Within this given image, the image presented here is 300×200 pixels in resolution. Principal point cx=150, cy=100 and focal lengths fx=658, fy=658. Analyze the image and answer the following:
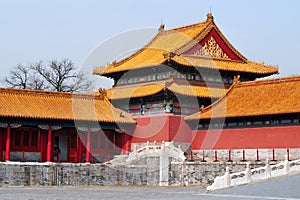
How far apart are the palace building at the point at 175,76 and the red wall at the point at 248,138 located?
1.62m

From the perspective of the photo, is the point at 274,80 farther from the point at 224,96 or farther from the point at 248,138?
the point at 248,138

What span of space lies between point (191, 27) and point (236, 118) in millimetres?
12227

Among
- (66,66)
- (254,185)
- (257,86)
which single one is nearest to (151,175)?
(257,86)

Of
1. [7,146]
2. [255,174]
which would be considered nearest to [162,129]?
[7,146]

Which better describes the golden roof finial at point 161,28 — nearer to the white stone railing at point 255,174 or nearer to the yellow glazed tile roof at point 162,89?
the yellow glazed tile roof at point 162,89

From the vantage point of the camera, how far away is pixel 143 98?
157ft

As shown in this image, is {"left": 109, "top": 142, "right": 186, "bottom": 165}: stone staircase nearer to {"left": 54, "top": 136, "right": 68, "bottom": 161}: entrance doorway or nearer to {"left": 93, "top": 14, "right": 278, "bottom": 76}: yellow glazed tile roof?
{"left": 54, "top": 136, "right": 68, "bottom": 161}: entrance doorway

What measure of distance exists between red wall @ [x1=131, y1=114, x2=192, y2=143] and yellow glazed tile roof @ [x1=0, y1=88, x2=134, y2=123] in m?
1.01

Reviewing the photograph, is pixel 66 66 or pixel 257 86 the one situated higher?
pixel 66 66

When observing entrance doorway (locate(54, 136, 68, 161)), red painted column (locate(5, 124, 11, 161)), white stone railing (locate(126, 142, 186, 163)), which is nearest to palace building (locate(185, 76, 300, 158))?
white stone railing (locate(126, 142, 186, 163))

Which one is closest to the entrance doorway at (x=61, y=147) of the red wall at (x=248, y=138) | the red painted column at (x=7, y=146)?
the red painted column at (x=7, y=146)

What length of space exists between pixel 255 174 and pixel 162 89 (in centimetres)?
1397

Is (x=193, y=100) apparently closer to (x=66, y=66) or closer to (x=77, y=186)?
(x=77, y=186)

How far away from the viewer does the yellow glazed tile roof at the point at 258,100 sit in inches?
1614
